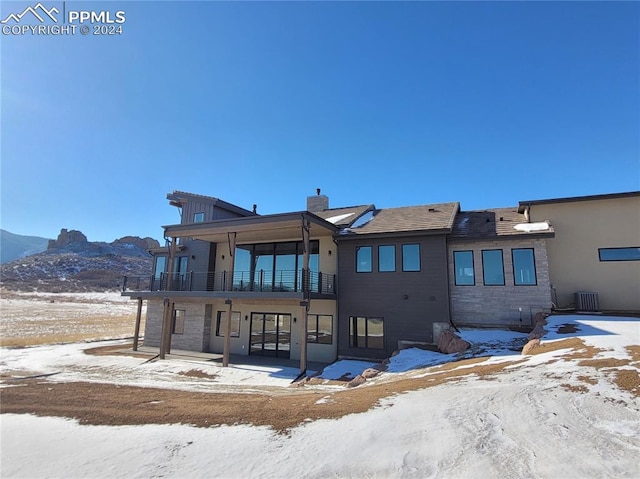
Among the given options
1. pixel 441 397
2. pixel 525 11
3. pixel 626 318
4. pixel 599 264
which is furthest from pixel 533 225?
pixel 441 397

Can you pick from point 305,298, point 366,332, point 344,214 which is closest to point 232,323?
point 305,298

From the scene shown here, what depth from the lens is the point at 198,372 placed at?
13.7 metres

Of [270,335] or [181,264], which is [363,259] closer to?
[270,335]

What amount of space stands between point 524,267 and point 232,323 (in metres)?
14.2

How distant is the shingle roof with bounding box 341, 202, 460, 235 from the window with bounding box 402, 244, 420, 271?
0.75 m

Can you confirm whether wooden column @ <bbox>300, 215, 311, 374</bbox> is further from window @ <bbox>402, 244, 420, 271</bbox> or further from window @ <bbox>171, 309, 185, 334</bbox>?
window @ <bbox>171, 309, 185, 334</bbox>

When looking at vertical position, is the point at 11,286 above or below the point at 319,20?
below

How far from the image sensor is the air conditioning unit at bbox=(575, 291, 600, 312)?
13.4 m

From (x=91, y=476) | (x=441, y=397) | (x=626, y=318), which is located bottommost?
(x=91, y=476)

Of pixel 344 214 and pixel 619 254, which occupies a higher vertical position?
pixel 344 214

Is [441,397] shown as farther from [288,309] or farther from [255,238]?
[255,238]

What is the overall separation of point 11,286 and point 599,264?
101172 mm

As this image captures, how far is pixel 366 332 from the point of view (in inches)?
593

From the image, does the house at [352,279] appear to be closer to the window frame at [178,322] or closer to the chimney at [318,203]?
the window frame at [178,322]
